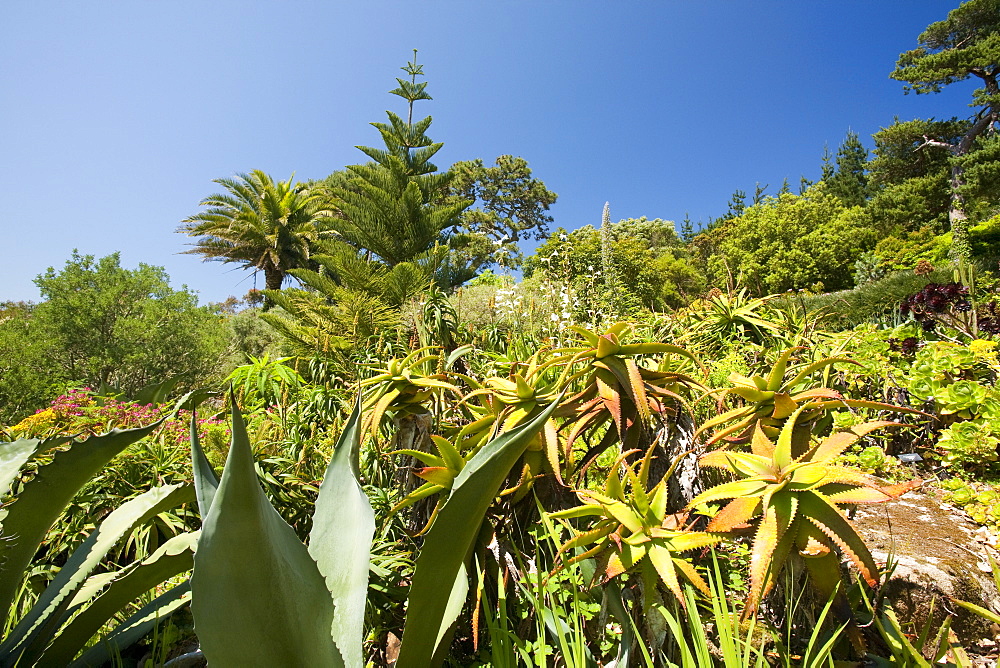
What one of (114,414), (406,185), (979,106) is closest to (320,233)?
(406,185)

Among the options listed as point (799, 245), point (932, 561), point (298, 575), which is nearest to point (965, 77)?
point (799, 245)

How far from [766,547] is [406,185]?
14.3 metres

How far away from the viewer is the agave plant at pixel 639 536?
548mm

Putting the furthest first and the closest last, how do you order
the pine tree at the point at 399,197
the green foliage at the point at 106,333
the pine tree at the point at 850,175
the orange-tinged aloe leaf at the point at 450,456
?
1. the pine tree at the point at 850,175
2. the pine tree at the point at 399,197
3. the green foliage at the point at 106,333
4. the orange-tinged aloe leaf at the point at 450,456

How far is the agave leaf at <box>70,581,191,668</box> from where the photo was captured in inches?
32.3

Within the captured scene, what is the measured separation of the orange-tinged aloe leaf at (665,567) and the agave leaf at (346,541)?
0.38 metres

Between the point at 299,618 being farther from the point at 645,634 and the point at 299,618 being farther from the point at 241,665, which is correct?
the point at 645,634

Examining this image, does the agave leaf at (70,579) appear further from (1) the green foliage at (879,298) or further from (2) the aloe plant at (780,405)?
(1) the green foliage at (879,298)

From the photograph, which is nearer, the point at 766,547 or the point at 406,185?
the point at 766,547

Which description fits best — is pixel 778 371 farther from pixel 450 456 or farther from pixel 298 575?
pixel 298 575

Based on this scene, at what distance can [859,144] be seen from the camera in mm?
33625

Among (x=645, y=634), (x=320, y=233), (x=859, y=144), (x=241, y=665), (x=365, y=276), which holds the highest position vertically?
(x=859, y=144)

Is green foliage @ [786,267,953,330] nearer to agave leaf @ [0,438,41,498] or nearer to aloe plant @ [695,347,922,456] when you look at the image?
aloe plant @ [695,347,922,456]

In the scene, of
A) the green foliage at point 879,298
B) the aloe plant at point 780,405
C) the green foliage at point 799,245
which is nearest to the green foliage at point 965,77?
the green foliage at point 799,245
